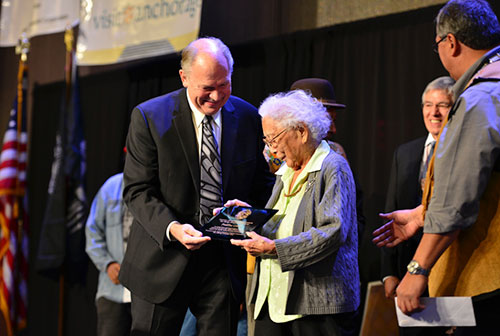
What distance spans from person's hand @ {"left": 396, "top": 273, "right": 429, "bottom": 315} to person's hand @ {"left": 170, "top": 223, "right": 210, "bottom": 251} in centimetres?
73

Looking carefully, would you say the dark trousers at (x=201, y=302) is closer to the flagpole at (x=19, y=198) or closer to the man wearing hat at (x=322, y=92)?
the man wearing hat at (x=322, y=92)

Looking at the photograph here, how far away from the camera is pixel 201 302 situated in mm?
2422

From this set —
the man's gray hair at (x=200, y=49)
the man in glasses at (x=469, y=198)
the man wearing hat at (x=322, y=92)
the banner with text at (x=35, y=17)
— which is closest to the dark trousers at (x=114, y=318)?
the man wearing hat at (x=322, y=92)

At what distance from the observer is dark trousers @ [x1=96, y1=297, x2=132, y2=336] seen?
152 inches

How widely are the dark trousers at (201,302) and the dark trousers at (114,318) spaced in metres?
1.55

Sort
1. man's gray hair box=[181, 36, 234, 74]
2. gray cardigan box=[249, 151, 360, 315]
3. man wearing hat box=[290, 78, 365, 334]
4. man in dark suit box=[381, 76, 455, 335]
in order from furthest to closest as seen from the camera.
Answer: man in dark suit box=[381, 76, 455, 335], man wearing hat box=[290, 78, 365, 334], man's gray hair box=[181, 36, 234, 74], gray cardigan box=[249, 151, 360, 315]

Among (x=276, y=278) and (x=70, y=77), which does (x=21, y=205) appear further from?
(x=276, y=278)

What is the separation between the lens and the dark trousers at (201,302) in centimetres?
235

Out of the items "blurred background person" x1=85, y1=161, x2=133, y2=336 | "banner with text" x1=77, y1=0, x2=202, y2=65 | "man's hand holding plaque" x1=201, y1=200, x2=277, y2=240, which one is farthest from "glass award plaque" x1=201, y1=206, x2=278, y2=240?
→ "banner with text" x1=77, y1=0, x2=202, y2=65

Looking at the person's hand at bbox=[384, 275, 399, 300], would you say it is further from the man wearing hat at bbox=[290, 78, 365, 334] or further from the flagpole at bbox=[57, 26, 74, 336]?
the flagpole at bbox=[57, 26, 74, 336]

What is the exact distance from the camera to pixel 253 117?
266 cm

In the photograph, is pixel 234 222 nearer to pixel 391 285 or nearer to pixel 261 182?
pixel 261 182

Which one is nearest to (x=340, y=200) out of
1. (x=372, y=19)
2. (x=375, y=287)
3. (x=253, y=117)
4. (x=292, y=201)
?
(x=292, y=201)

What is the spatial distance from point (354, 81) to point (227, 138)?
6.38ft
